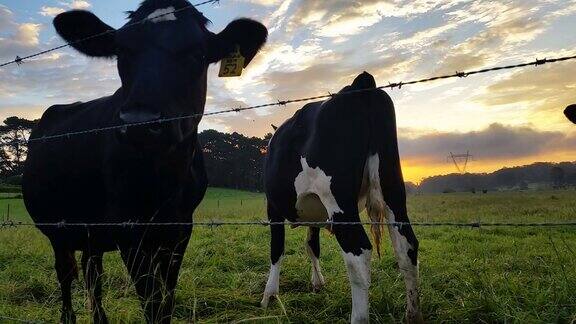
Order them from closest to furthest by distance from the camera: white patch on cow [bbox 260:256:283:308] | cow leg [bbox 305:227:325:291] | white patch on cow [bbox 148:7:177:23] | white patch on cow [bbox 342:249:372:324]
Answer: white patch on cow [bbox 148:7:177:23], white patch on cow [bbox 342:249:372:324], white patch on cow [bbox 260:256:283:308], cow leg [bbox 305:227:325:291]

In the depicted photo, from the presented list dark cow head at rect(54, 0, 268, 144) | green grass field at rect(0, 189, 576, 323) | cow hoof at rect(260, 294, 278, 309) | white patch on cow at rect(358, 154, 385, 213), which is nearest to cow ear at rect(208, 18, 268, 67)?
dark cow head at rect(54, 0, 268, 144)

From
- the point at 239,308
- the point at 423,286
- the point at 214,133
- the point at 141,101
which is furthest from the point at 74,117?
the point at 214,133

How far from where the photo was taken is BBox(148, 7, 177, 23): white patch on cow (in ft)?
11.4

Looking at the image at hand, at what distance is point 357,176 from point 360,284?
Answer: 937 millimetres

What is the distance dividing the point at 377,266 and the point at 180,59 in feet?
15.1

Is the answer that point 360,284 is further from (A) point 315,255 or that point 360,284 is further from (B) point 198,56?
(A) point 315,255

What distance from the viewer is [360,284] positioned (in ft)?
12.6

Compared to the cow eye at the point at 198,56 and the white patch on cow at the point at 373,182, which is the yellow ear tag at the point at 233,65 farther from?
the white patch on cow at the point at 373,182

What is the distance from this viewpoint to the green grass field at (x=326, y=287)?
13.4 feet

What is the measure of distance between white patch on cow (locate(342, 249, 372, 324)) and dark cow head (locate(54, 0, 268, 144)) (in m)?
1.67

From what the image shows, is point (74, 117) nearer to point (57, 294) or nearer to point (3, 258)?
point (57, 294)

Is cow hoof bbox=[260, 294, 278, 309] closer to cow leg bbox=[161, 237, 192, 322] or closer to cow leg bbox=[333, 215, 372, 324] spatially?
cow leg bbox=[333, 215, 372, 324]

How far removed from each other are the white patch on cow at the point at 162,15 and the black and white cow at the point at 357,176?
4.74 ft

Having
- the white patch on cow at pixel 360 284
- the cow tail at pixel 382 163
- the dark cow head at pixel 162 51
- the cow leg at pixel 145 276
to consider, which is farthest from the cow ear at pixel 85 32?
the white patch on cow at pixel 360 284
